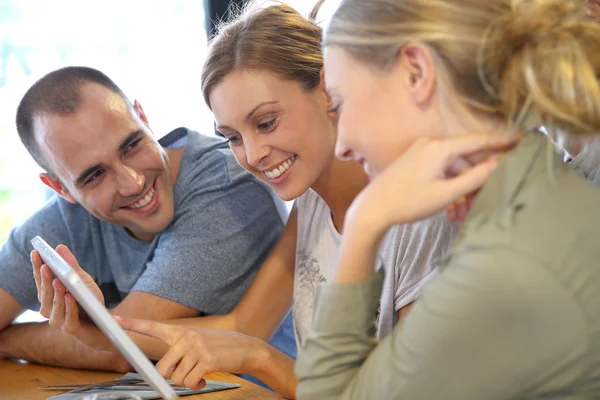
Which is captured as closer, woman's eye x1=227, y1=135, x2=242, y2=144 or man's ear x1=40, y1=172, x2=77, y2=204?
woman's eye x1=227, y1=135, x2=242, y2=144

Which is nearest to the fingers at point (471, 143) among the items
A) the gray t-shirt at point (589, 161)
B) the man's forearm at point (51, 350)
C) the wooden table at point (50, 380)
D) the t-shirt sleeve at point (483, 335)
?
the t-shirt sleeve at point (483, 335)

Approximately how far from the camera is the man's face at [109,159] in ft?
5.93

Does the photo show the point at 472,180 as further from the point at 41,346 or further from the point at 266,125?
the point at 41,346

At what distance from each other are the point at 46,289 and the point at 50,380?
0.23 m

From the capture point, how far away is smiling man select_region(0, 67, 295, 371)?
1780 millimetres

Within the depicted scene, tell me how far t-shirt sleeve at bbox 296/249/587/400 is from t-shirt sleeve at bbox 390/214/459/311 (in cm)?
50

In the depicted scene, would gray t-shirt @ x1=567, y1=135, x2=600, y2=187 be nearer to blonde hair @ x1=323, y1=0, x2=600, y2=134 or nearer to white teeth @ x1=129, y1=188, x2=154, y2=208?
blonde hair @ x1=323, y1=0, x2=600, y2=134

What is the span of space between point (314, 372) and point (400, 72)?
15.7 inches

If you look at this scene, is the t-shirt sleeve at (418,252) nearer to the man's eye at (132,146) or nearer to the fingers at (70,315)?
the fingers at (70,315)

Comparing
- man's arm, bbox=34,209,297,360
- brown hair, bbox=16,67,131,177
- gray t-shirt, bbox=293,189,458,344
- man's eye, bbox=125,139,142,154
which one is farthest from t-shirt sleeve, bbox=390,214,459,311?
brown hair, bbox=16,67,131,177

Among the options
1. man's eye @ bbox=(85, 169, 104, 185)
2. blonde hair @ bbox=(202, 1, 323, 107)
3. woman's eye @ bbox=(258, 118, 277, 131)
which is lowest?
man's eye @ bbox=(85, 169, 104, 185)

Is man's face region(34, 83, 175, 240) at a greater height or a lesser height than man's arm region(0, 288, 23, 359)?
greater

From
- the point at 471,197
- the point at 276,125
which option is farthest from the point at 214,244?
the point at 471,197

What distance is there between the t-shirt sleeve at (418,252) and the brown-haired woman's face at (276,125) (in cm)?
25
